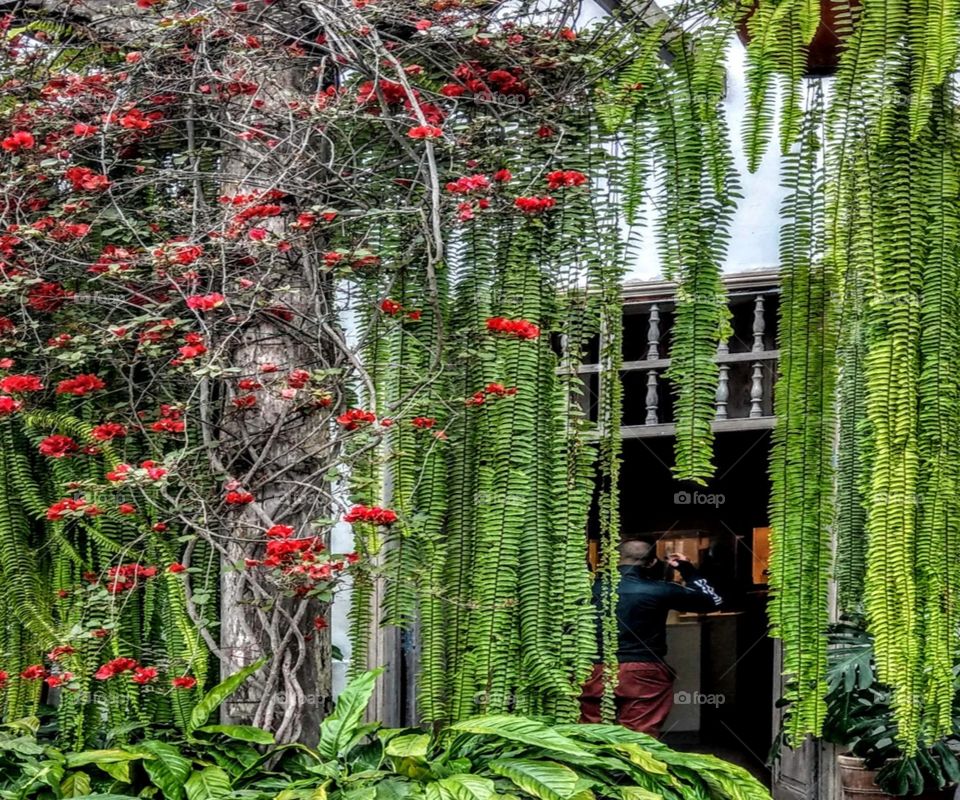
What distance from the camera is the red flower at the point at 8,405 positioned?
3729mm

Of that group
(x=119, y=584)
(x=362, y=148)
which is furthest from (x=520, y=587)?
(x=362, y=148)

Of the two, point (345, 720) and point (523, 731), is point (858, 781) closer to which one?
point (523, 731)

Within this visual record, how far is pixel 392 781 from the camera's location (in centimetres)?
347

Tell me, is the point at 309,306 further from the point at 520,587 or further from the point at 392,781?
the point at 392,781

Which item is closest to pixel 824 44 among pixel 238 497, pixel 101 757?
pixel 238 497

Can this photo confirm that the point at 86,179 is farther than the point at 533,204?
Yes

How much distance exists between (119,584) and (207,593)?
27 centimetres

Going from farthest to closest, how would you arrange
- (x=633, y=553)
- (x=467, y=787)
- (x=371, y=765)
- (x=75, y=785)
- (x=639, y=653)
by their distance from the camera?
(x=633, y=553) < (x=639, y=653) < (x=371, y=765) < (x=75, y=785) < (x=467, y=787)

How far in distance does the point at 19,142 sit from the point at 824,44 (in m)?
2.56

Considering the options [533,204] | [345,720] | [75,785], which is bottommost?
[75,785]

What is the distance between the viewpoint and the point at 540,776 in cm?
337

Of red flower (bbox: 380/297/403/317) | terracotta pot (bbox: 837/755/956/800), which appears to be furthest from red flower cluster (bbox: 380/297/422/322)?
terracotta pot (bbox: 837/755/956/800)

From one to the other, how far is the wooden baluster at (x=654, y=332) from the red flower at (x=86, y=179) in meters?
2.76

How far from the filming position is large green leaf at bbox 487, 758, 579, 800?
131 inches
